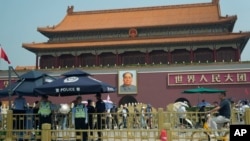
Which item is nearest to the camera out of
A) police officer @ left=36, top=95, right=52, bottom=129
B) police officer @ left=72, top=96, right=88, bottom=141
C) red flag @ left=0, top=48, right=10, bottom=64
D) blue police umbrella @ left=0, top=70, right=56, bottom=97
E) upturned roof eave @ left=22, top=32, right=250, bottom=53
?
police officer @ left=72, top=96, right=88, bottom=141

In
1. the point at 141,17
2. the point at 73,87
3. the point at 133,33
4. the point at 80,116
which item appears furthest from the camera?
the point at 141,17

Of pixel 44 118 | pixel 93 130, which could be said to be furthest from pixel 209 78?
pixel 93 130

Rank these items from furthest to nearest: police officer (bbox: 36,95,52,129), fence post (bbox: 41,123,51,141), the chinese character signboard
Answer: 1. the chinese character signboard
2. police officer (bbox: 36,95,52,129)
3. fence post (bbox: 41,123,51,141)

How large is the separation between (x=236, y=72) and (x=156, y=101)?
5463 mm

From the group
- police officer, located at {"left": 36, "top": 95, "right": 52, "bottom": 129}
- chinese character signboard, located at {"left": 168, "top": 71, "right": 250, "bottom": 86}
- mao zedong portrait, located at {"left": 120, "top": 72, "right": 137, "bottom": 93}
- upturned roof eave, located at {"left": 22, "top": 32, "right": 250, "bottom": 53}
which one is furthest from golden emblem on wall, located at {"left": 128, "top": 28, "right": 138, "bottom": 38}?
police officer, located at {"left": 36, "top": 95, "right": 52, "bottom": 129}

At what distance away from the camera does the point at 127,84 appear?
987 inches

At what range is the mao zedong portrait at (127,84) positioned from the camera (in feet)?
81.9

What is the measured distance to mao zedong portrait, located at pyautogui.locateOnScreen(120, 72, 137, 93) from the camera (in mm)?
24953

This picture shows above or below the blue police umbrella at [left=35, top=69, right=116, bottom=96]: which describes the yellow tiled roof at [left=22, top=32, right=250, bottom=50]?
above

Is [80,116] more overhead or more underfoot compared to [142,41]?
more underfoot

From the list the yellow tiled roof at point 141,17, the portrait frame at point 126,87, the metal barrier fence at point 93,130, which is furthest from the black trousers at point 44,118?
the yellow tiled roof at point 141,17

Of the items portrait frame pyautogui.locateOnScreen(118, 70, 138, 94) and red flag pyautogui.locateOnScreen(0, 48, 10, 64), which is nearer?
red flag pyautogui.locateOnScreen(0, 48, 10, 64)

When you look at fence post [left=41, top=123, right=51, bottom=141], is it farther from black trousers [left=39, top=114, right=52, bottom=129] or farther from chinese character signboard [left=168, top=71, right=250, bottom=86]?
chinese character signboard [left=168, top=71, right=250, bottom=86]

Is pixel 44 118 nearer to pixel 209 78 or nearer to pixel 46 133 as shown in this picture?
pixel 46 133
